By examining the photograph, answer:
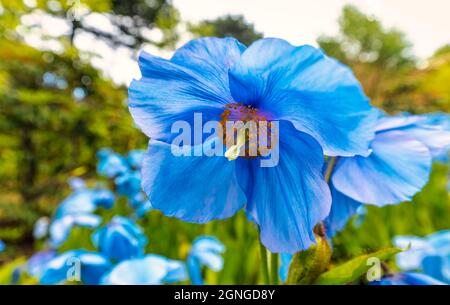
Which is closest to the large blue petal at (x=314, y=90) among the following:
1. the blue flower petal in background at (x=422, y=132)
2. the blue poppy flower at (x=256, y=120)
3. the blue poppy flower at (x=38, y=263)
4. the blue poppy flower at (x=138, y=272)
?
the blue poppy flower at (x=256, y=120)

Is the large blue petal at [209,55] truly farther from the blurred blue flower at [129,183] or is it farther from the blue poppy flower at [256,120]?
the blurred blue flower at [129,183]

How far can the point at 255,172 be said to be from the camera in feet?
0.85

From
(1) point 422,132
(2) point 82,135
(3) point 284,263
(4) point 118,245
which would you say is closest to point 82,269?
(4) point 118,245

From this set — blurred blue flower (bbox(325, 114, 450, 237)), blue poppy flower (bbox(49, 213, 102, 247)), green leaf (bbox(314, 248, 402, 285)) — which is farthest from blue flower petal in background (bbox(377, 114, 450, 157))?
blue poppy flower (bbox(49, 213, 102, 247))

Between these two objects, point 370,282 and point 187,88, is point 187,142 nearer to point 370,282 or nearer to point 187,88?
point 187,88

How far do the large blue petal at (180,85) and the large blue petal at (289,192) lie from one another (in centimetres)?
5

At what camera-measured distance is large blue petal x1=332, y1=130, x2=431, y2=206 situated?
28cm

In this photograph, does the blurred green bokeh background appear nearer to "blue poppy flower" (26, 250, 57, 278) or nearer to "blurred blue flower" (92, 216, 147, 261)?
"blue poppy flower" (26, 250, 57, 278)

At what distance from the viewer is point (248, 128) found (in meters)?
0.26

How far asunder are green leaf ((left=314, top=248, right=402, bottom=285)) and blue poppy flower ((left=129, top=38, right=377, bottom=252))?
0.05 metres

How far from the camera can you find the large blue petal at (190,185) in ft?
0.79
